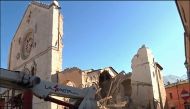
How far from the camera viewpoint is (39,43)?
28766 mm

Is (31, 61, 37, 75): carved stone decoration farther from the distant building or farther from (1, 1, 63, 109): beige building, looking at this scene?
the distant building

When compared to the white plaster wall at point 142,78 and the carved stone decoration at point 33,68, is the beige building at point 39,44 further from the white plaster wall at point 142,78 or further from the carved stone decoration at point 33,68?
the white plaster wall at point 142,78

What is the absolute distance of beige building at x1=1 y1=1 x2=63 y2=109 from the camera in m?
26.0

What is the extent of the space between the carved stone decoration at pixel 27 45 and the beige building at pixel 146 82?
10733 mm

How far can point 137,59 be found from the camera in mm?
27156

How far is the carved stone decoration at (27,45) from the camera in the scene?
30822 mm

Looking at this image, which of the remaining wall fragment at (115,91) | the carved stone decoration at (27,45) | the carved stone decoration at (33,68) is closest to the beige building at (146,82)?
the remaining wall fragment at (115,91)

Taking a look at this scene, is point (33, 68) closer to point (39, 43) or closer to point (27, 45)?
point (39, 43)

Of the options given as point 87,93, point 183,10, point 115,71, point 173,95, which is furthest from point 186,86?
point 183,10

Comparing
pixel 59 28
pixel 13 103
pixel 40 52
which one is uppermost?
pixel 59 28

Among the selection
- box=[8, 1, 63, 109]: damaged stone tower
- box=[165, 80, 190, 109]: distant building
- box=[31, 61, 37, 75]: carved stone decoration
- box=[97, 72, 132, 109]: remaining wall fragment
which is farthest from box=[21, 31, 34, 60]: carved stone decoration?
box=[165, 80, 190, 109]: distant building

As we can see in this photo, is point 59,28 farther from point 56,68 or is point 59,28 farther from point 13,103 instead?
point 13,103

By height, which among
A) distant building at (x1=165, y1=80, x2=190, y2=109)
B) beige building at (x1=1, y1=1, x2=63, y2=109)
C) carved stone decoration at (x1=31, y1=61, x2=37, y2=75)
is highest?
beige building at (x1=1, y1=1, x2=63, y2=109)

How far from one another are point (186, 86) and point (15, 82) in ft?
85.3
